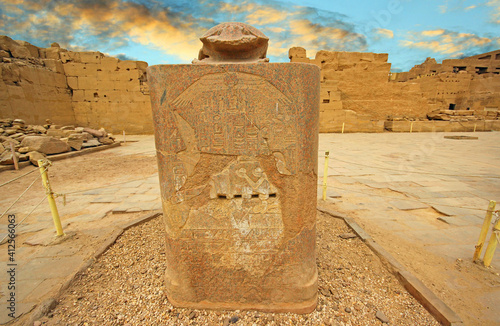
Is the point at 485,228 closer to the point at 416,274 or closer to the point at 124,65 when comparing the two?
the point at 416,274

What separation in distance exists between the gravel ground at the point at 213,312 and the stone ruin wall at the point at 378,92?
12.7 meters

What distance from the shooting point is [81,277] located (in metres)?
2.07

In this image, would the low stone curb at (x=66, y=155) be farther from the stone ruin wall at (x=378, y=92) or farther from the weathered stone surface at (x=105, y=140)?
Answer: the stone ruin wall at (x=378, y=92)

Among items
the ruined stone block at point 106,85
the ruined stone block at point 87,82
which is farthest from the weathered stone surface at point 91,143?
the ruined stone block at point 87,82

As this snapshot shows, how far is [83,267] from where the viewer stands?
2146 millimetres

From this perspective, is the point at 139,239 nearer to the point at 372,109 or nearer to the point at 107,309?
the point at 107,309

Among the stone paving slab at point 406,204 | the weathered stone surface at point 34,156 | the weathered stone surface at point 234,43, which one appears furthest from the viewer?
the weathered stone surface at point 34,156

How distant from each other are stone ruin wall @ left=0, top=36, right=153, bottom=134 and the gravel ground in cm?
1229

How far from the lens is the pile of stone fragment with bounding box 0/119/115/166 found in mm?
6145

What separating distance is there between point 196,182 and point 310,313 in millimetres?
1293

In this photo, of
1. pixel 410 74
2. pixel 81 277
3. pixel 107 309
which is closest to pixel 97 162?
pixel 81 277

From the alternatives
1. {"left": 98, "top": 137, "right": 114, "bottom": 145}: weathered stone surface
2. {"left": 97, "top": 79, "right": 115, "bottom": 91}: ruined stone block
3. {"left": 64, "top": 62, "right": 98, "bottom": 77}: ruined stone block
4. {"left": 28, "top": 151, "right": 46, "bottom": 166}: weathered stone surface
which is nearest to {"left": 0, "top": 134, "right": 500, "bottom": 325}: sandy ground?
{"left": 28, "top": 151, "right": 46, "bottom": 166}: weathered stone surface

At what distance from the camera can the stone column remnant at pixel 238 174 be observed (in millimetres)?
1527

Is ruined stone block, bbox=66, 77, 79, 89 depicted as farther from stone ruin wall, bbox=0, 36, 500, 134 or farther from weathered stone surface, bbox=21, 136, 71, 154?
weathered stone surface, bbox=21, 136, 71, 154
